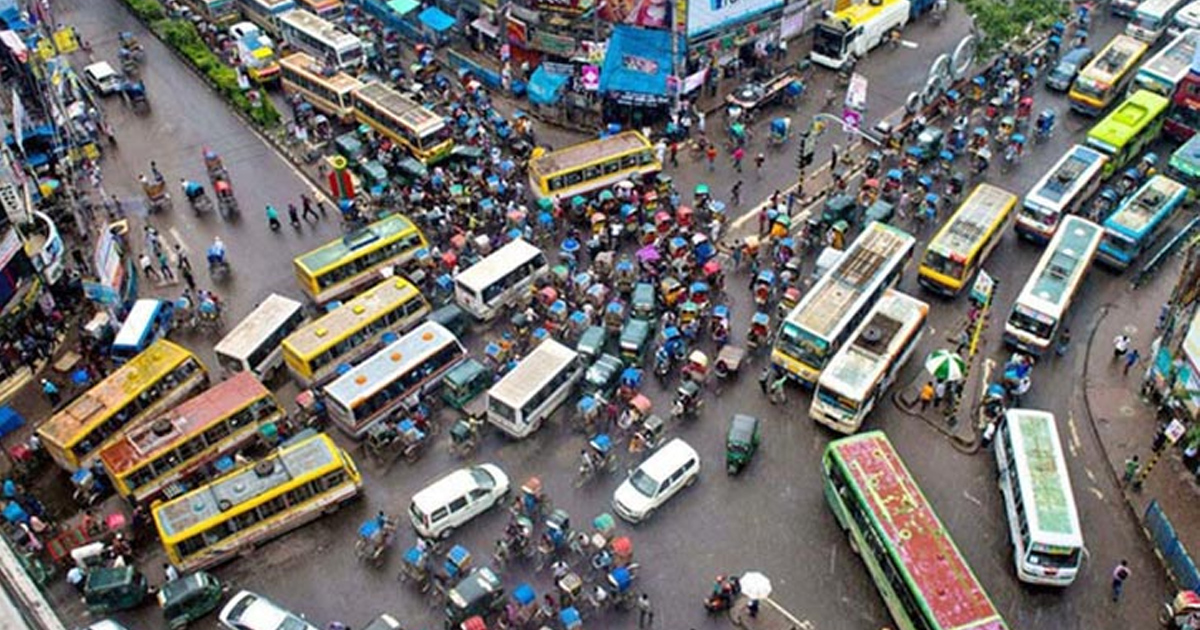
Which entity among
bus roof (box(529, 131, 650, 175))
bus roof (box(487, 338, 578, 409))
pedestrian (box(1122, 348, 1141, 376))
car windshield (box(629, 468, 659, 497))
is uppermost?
bus roof (box(529, 131, 650, 175))

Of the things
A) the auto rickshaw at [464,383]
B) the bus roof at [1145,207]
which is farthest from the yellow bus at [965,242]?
the auto rickshaw at [464,383]

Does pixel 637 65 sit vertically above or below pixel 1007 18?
below

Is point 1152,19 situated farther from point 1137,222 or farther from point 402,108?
point 402,108

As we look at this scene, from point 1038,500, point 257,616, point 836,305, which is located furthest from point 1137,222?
point 257,616

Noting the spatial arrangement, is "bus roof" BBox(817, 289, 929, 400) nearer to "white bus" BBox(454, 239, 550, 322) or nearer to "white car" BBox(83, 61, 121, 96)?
"white bus" BBox(454, 239, 550, 322)

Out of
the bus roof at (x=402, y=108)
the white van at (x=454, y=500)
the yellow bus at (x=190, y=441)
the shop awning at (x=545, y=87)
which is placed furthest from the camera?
the shop awning at (x=545, y=87)

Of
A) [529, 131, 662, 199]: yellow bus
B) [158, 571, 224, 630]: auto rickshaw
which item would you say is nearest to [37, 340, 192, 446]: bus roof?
[158, 571, 224, 630]: auto rickshaw

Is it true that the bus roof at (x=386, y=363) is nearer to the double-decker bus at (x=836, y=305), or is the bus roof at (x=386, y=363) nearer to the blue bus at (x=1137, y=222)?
the double-decker bus at (x=836, y=305)
